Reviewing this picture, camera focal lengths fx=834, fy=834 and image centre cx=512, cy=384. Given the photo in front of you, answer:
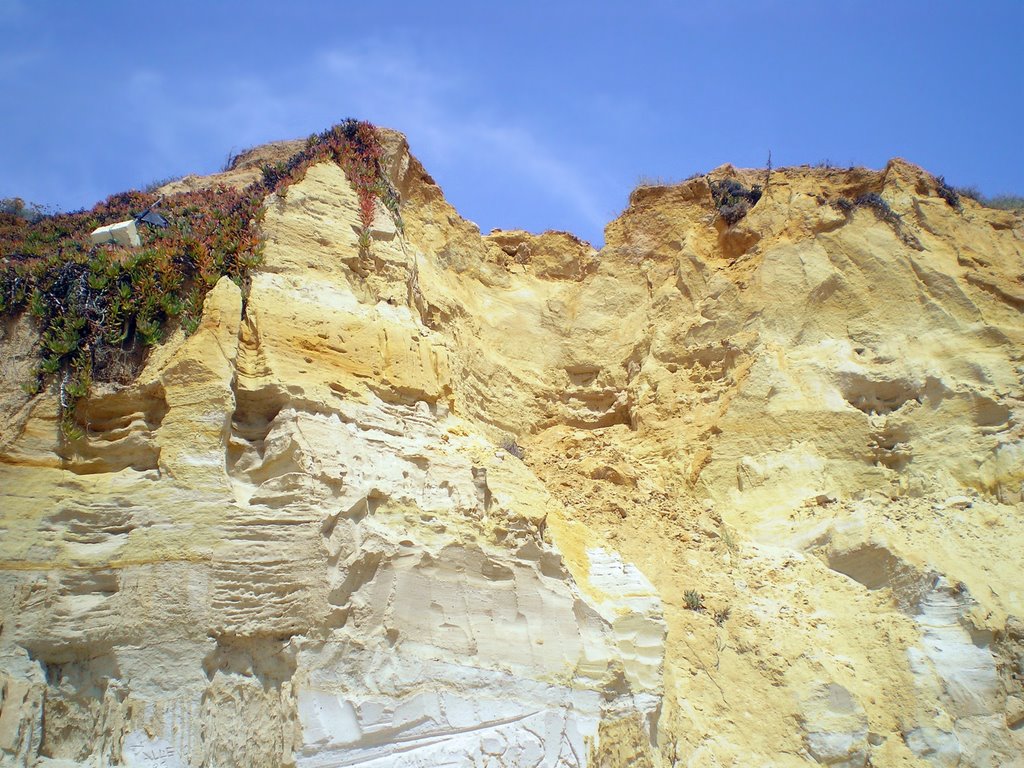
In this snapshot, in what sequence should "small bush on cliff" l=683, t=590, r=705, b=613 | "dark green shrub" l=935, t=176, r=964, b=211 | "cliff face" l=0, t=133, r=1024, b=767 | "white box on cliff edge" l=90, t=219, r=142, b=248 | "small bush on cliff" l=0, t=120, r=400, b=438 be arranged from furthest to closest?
"dark green shrub" l=935, t=176, r=964, b=211 < "white box on cliff edge" l=90, t=219, r=142, b=248 < "small bush on cliff" l=683, t=590, r=705, b=613 < "small bush on cliff" l=0, t=120, r=400, b=438 < "cliff face" l=0, t=133, r=1024, b=767

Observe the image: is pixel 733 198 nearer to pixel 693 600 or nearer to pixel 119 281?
pixel 693 600

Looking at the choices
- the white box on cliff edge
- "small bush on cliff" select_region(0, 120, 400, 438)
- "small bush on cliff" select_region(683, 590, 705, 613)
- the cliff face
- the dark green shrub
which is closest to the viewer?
the cliff face

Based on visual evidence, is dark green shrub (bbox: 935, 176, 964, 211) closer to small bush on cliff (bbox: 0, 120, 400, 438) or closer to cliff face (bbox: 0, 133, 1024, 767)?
cliff face (bbox: 0, 133, 1024, 767)

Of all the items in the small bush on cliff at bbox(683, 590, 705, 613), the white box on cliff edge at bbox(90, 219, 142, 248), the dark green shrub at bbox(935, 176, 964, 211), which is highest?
the dark green shrub at bbox(935, 176, 964, 211)

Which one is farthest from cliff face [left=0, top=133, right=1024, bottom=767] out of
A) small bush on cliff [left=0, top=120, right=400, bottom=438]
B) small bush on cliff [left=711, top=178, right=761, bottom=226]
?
small bush on cliff [left=711, top=178, right=761, bottom=226]

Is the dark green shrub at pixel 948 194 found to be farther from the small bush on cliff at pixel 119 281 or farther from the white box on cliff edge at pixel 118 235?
the white box on cliff edge at pixel 118 235

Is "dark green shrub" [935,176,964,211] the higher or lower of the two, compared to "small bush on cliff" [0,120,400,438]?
higher

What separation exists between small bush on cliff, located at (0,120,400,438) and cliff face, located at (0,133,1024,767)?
249 mm

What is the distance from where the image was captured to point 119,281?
29.0 ft

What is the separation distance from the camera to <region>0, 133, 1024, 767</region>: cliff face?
6816 mm

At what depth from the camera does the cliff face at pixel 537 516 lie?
6.82m

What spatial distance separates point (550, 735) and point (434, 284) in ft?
23.0

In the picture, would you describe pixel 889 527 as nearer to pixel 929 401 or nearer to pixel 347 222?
Answer: pixel 929 401

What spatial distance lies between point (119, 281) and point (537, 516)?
5.07 metres
